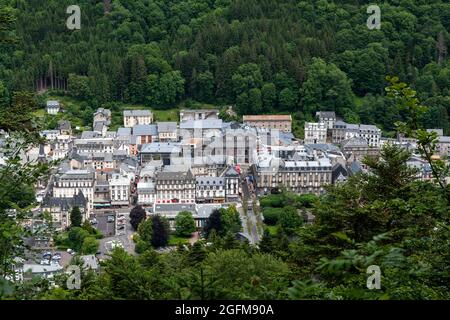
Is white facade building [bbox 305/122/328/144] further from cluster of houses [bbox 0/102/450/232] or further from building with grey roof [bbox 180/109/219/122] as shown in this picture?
building with grey roof [bbox 180/109/219/122]

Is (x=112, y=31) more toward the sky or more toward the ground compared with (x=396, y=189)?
more toward the sky

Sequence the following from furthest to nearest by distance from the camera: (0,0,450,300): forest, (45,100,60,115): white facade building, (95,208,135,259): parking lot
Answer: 1. (0,0,450,300): forest
2. (45,100,60,115): white facade building
3. (95,208,135,259): parking lot

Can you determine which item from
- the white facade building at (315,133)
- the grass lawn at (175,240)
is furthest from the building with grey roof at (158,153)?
the grass lawn at (175,240)

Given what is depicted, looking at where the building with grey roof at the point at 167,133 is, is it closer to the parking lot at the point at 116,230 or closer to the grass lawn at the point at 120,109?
the grass lawn at the point at 120,109
